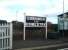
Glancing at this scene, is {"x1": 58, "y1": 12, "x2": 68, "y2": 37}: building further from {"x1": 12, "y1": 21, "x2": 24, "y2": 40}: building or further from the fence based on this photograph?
the fence

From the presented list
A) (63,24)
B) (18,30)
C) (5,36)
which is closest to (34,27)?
(18,30)

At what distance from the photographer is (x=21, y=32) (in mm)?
30047

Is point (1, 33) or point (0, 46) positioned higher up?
point (1, 33)

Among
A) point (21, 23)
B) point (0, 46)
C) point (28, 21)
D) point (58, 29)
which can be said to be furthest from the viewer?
point (58, 29)

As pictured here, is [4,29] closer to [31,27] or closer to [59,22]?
[31,27]

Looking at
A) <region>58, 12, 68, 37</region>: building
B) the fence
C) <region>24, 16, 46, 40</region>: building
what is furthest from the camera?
<region>58, 12, 68, 37</region>: building

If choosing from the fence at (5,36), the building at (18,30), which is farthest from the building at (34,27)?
the fence at (5,36)

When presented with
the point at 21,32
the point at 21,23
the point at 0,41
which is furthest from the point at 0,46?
the point at 21,23

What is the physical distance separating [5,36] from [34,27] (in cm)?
1767

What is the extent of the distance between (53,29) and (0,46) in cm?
2322

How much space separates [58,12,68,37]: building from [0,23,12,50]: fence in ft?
63.4

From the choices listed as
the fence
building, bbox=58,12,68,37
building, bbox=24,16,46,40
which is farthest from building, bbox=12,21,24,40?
the fence

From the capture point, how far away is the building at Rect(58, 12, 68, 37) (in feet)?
106

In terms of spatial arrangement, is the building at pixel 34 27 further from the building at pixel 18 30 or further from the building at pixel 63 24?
the building at pixel 63 24
